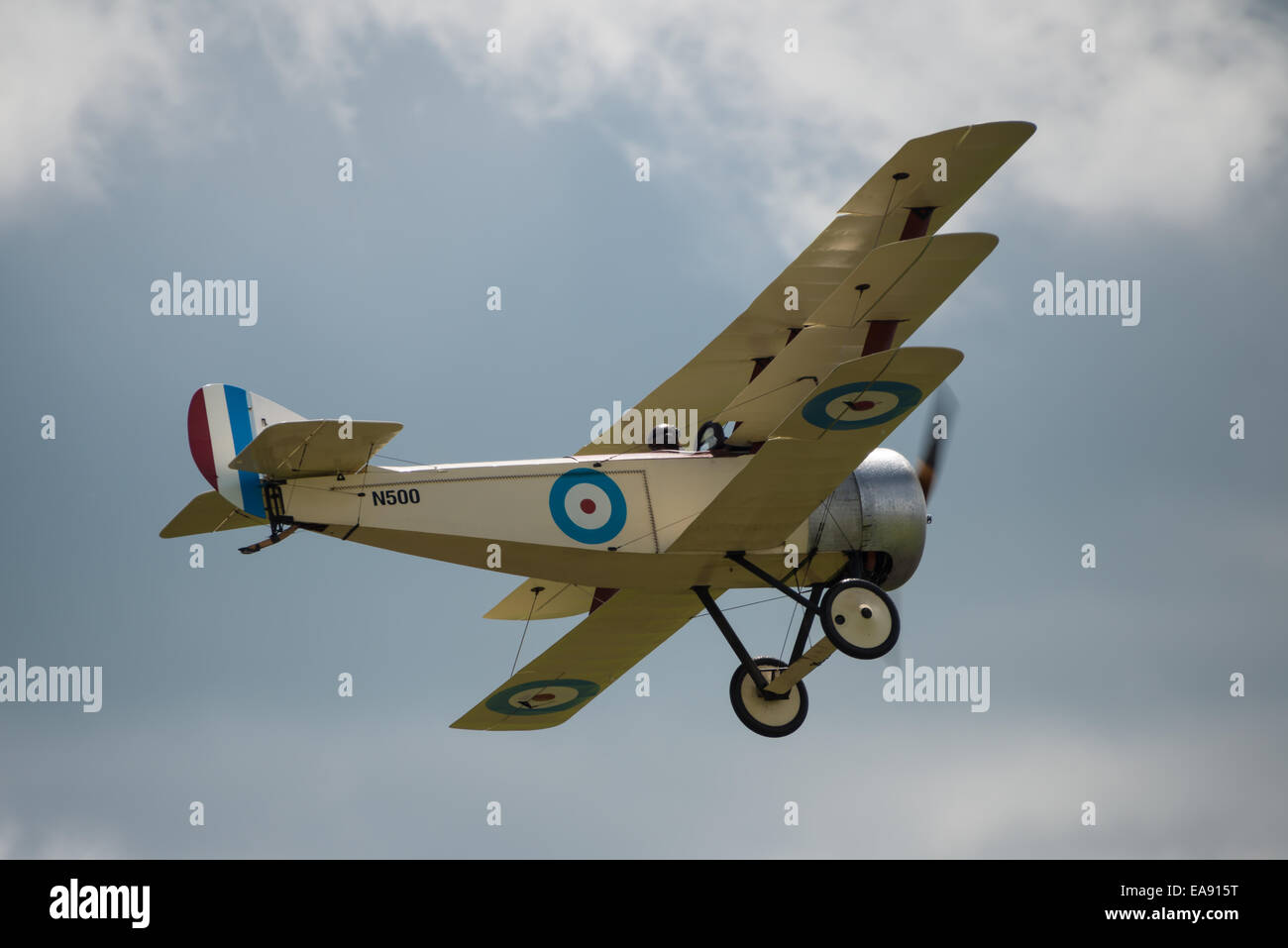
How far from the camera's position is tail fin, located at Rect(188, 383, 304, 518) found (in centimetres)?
1530

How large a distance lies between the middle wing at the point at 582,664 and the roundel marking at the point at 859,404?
3.42 metres

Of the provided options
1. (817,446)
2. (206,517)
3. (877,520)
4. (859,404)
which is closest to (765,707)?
(877,520)

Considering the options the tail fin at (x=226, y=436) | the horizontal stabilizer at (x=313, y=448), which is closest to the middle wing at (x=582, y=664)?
the horizontal stabilizer at (x=313, y=448)

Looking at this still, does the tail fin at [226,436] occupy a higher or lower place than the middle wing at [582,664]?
higher

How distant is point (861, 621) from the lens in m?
16.3

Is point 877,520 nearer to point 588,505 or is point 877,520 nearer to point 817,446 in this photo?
point 817,446

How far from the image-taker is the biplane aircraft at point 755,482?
14.9 metres

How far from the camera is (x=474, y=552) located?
1564 centimetres

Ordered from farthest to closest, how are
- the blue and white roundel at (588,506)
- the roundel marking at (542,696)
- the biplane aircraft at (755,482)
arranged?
the roundel marking at (542,696), the blue and white roundel at (588,506), the biplane aircraft at (755,482)

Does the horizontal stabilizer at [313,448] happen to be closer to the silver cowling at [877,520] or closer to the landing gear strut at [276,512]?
the landing gear strut at [276,512]

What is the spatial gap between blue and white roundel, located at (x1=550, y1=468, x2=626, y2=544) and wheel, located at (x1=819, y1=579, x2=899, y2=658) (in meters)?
2.24

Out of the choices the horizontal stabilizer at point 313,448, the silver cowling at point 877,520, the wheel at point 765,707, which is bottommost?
the wheel at point 765,707
